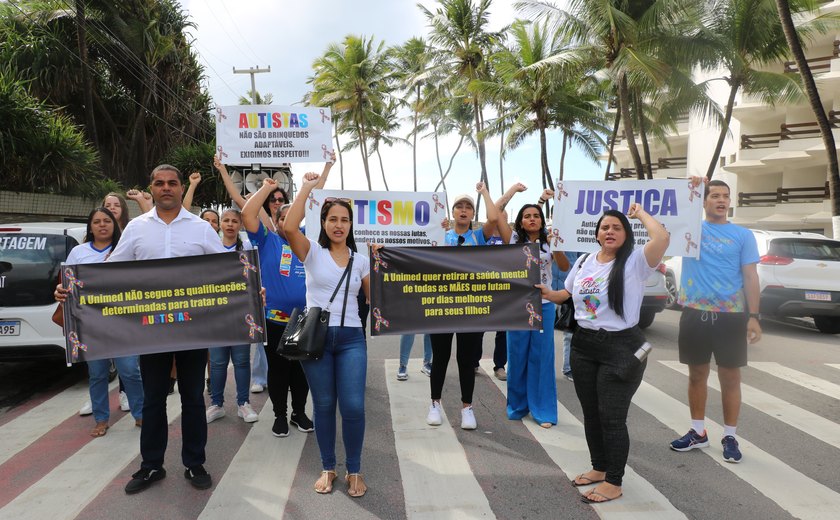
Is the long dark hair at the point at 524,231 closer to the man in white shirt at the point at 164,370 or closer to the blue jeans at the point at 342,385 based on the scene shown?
the blue jeans at the point at 342,385

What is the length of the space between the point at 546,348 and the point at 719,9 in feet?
58.1

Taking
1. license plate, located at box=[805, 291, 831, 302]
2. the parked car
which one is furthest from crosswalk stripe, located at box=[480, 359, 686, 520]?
license plate, located at box=[805, 291, 831, 302]

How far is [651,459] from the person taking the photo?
13.2 ft

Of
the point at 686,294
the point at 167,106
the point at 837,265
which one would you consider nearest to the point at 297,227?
the point at 686,294

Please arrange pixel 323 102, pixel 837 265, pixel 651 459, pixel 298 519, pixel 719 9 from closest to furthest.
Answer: pixel 298 519 → pixel 651 459 → pixel 837 265 → pixel 719 9 → pixel 323 102

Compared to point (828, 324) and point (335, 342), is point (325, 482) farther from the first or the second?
point (828, 324)

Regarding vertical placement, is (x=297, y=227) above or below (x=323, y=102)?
below

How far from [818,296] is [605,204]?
6.77 metres

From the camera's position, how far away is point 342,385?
3.41 meters

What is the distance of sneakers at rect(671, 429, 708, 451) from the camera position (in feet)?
13.7

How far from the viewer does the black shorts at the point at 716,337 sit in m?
3.94

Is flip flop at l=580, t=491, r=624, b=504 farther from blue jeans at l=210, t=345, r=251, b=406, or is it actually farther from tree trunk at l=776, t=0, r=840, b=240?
tree trunk at l=776, t=0, r=840, b=240

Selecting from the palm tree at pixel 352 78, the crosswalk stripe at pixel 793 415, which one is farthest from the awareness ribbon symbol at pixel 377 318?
the palm tree at pixel 352 78

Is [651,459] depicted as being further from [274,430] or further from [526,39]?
[526,39]
